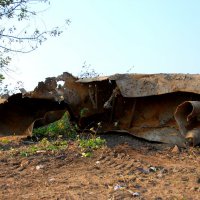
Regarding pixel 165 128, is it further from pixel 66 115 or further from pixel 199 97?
pixel 66 115

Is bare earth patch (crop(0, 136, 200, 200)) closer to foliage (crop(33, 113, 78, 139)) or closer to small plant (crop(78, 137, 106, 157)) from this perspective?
small plant (crop(78, 137, 106, 157))

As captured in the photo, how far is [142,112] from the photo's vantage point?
7176 mm

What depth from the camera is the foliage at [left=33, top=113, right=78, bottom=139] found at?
706 centimetres

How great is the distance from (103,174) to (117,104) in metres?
3.13

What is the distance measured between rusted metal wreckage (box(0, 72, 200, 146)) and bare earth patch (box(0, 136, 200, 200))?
81 centimetres

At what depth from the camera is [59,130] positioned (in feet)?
23.2

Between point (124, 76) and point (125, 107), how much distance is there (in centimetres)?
94

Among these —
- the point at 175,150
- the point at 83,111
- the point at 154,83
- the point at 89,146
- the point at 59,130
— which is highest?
the point at 154,83

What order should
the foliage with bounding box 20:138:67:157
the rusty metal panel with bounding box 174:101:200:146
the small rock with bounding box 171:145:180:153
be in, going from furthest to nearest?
the small rock with bounding box 171:145:180:153 → the rusty metal panel with bounding box 174:101:200:146 → the foliage with bounding box 20:138:67:157

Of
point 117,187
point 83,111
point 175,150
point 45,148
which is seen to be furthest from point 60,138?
Answer: point 117,187

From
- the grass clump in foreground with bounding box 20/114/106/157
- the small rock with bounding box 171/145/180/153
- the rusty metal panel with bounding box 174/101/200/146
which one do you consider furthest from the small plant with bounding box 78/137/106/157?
the rusty metal panel with bounding box 174/101/200/146

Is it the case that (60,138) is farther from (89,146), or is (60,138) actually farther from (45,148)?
(89,146)

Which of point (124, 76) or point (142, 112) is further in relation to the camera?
point (142, 112)

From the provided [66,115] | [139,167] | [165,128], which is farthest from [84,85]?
[139,167]
